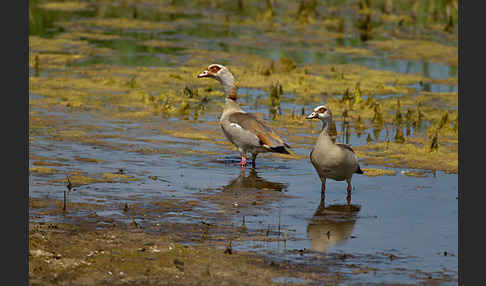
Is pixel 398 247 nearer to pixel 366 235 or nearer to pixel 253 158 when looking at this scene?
pixel 366 235

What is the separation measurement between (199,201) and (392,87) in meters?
10.6

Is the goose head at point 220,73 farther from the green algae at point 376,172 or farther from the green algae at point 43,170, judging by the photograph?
the green algae at point 43,170

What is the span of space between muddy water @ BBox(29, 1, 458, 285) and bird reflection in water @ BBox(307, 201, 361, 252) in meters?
Answer: 0.01

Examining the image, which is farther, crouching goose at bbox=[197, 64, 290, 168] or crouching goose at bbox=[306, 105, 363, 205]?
crouching goose at bbox=[197, 64, 290, 168]

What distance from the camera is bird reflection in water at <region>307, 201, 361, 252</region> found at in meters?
9.15

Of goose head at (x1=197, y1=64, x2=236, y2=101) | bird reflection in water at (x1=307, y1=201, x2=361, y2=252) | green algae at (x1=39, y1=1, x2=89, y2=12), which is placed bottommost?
bird reflection in water at (x1=307, y1=201, x2=361, y2=252)

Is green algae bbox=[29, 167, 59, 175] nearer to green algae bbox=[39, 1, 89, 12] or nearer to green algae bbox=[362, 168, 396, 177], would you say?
green algae bbox=[362, 168, 396, 177]

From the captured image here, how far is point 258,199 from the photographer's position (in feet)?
35.9

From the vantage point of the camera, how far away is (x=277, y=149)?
1256 centimetres

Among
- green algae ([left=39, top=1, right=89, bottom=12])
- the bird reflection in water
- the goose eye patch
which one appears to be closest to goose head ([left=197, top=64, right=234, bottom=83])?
the goose eye patch

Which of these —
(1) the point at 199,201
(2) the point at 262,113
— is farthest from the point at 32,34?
(1) the point at 199,201

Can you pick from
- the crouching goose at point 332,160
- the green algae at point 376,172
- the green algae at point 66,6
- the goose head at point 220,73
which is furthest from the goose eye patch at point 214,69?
the green algae at point 66,6

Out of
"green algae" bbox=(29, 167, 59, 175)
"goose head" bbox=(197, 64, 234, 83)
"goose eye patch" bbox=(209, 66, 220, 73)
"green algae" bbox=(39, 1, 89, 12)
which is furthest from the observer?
"green algae" bbox=(39, 1, 89, 12)

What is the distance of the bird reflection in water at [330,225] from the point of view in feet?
30.0
